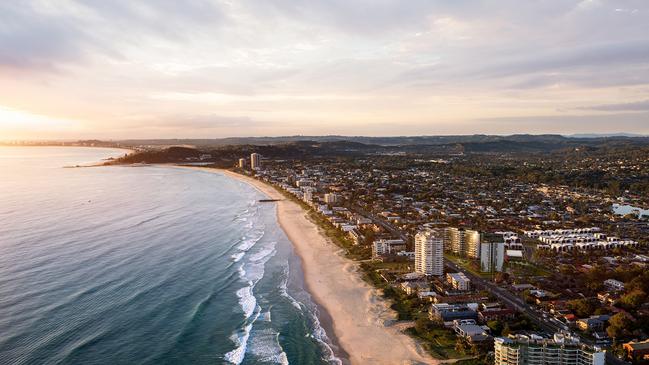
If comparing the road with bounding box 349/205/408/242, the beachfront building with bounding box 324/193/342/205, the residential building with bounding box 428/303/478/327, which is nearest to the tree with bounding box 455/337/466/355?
the residential building with bounding box 428/303/478/327

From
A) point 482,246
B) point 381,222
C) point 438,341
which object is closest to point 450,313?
point 438,341

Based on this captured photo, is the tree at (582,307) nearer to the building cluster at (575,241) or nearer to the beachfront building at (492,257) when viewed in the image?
the beachfront building at (492,257)

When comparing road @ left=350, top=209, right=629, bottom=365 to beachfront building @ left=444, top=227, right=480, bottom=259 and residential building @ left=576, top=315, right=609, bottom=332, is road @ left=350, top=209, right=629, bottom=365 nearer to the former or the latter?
residential building @ left=576, top=315, right=609, bottom=332

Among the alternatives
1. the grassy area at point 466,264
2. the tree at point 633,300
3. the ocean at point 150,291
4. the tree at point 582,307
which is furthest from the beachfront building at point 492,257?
the ocean at point 150,291

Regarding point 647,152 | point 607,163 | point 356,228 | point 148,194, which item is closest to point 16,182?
point 148,194

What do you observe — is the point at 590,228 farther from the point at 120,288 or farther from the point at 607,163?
the point at 607,163

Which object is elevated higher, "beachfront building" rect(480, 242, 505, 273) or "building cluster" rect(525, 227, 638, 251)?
"beachfront building" rect(480, 242, 505, 273)
